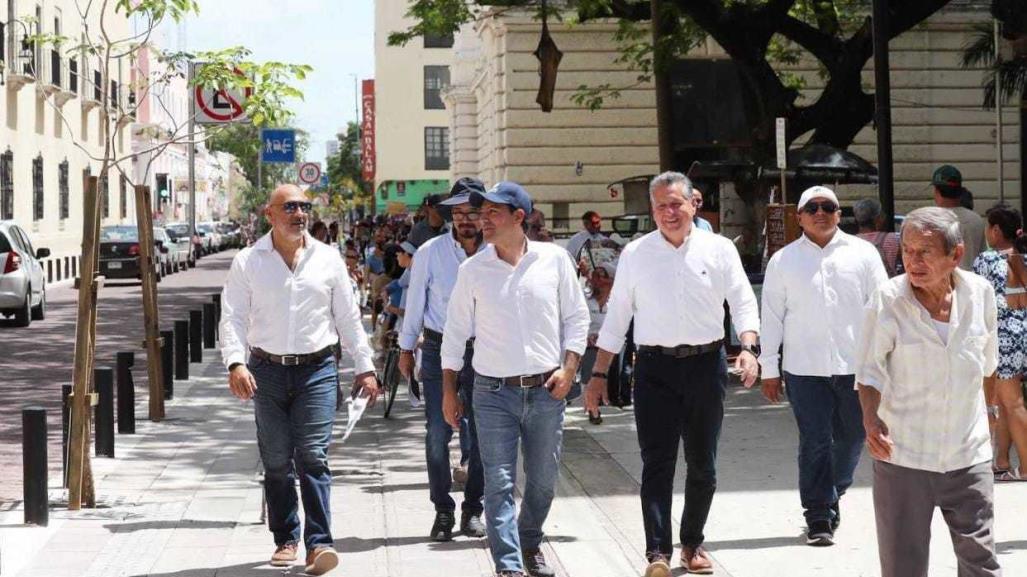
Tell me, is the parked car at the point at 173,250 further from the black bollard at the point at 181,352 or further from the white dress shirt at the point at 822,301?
the white dress shirt at the point at 822,301

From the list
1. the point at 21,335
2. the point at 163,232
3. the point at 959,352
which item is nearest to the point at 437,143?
the point at 163,232

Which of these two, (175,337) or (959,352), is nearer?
(959,352)

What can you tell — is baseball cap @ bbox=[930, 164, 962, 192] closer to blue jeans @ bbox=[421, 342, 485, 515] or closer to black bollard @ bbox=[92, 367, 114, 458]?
blue jeans @ bbox=[421, 342, 485, 515]

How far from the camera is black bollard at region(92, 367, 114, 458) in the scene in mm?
11273

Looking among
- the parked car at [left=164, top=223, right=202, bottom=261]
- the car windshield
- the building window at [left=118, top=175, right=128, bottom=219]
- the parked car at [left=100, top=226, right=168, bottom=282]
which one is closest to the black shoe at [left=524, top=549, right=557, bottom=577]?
the parked car at [left=100, top=226, right=168, bottom=282]

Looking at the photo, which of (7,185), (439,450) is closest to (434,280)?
(439,450)

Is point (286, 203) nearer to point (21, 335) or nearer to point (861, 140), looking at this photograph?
point (21, 335)

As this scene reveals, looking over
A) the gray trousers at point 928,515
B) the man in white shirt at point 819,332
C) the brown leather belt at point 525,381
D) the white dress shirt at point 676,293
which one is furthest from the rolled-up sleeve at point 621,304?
the gray trousers at point 928,515

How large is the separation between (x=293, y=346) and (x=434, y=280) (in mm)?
1374

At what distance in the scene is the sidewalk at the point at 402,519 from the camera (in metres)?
7.81

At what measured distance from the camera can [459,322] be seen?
724cm

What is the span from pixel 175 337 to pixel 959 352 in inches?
538

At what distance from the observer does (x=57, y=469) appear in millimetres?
11438

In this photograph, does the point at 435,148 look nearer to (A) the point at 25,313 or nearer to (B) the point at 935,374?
(A) the point at 25,313
